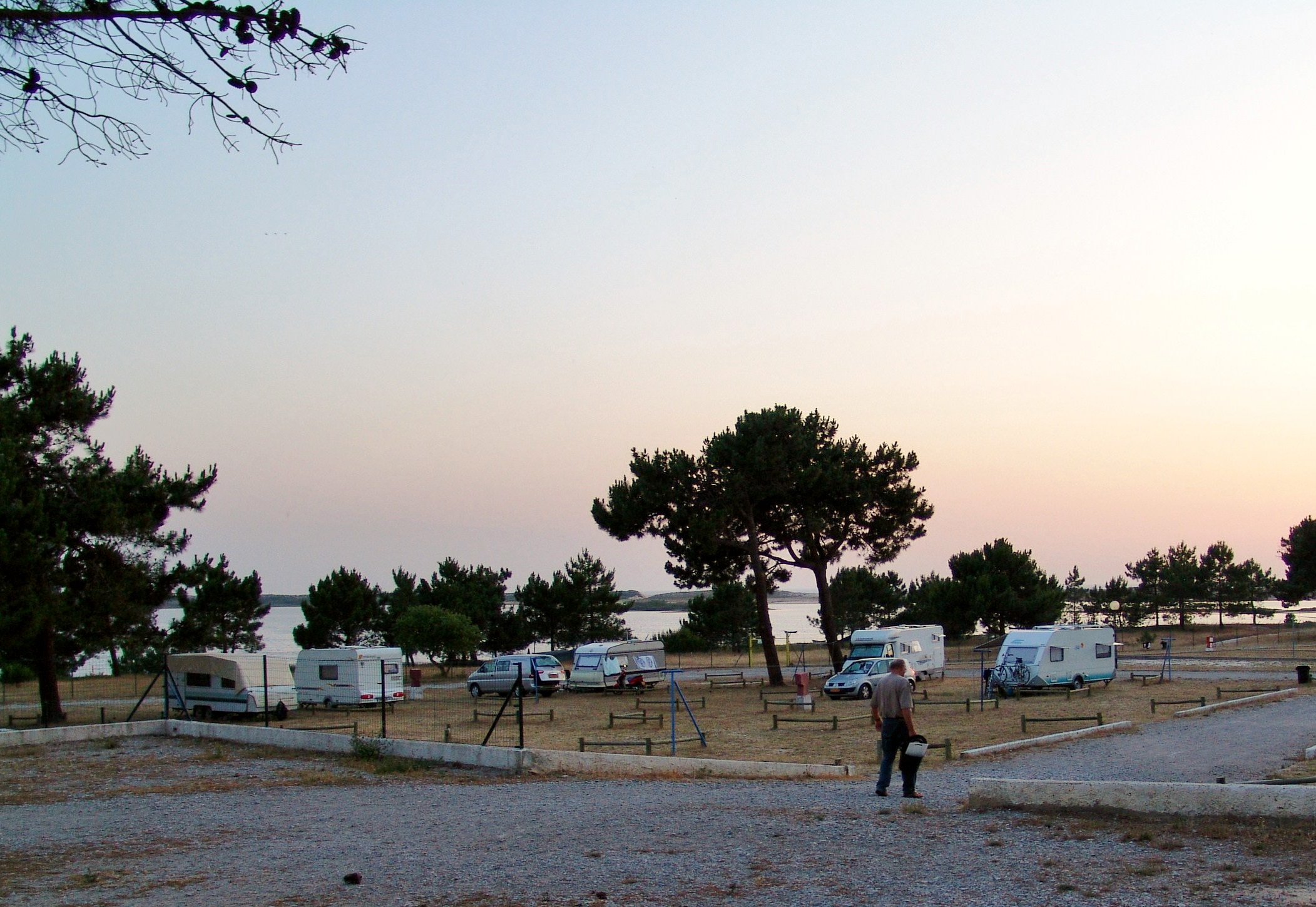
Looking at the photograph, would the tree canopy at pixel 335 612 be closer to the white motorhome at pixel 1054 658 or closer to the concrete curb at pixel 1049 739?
the white motorhome at pixel 1054 658

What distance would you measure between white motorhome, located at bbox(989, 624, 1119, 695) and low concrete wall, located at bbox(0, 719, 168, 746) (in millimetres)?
22680

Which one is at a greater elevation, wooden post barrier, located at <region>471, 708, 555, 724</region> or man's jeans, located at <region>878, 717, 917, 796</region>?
man's jeans, located at <region>878, 717, 917, 796</region>

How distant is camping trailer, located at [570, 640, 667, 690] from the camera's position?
40.9m

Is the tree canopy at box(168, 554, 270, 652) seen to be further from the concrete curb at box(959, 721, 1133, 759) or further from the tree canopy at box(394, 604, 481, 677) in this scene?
the concrete curb at box(959, 721, 1133, 759)

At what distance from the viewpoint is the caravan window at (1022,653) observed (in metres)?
31.6

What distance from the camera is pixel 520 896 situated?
682 centimetres

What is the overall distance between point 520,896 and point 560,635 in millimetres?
58040

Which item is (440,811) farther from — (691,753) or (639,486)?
(639,486)

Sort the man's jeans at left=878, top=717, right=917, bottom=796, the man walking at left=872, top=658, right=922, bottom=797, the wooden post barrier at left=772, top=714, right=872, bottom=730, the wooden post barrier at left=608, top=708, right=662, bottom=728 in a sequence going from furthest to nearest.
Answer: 1. the wooden post barrier at left=608, top=708, right=662, bottom=728
2. the wooden post barrier at left=772, top=714, right=872, bottom=730
3. the man's jeans at left=878, top=717, right=917, bottom=796
4. the man walking at left=872, top=658, right=922, bottom=797

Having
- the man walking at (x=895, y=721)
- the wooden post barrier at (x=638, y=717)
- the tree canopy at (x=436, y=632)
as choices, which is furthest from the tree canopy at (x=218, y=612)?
the man walking at (x=895, y=721)

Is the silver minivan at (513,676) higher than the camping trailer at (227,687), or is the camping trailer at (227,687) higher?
the camping trailer at (227,687)

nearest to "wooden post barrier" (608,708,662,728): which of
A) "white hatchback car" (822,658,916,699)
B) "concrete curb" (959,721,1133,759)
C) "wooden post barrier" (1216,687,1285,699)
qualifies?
"white hatchback car" (822,658,916,699)

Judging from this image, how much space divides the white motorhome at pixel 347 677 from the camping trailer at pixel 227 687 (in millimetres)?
1634

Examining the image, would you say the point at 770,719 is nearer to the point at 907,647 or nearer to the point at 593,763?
the point at 593,763
